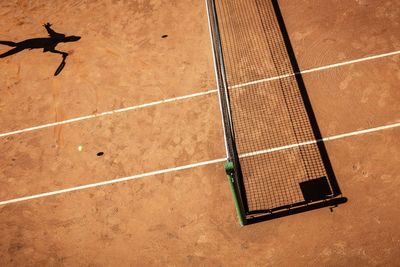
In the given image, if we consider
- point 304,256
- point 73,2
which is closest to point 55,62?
point 73,2

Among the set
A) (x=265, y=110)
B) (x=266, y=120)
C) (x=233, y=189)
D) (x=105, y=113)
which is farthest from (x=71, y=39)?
(x=233, y=189)

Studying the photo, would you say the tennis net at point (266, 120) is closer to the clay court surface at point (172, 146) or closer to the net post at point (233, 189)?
the net post at point (233, 189)

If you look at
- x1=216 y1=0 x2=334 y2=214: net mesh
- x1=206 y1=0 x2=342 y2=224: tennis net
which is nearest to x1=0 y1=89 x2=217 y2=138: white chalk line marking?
x1=206 y1=0 x2=342 y2=224: tennis net

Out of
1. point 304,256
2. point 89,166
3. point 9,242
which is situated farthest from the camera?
point 89,166

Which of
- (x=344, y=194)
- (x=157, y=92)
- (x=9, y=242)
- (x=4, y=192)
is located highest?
(x=157, y=92)

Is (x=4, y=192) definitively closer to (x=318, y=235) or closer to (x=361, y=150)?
(x=318, y=235)

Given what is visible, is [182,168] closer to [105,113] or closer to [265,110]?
[265,110]

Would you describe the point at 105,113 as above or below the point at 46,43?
below

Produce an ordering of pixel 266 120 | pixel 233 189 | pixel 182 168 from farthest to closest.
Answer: pixel 266 120
pixel 182 168
pixel 233 189
